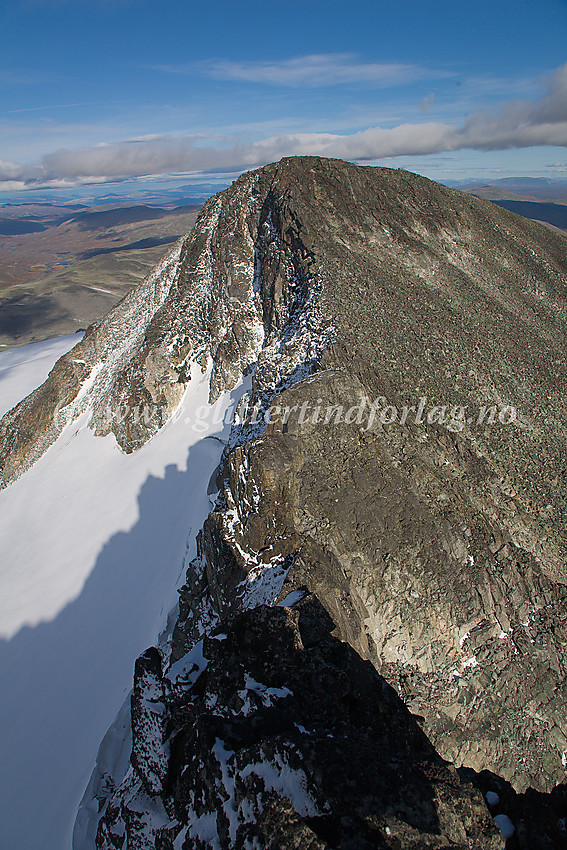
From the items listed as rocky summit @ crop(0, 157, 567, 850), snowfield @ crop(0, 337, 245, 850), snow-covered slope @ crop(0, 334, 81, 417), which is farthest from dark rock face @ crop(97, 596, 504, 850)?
snow-covered slope @ crop(0, 334, 81, 417)

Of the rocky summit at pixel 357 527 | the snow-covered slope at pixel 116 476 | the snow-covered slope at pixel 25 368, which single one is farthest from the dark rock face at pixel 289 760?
the snow-covered slope at pixel 25 368

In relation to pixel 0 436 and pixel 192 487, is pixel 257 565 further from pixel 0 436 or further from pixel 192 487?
pixel 0 436

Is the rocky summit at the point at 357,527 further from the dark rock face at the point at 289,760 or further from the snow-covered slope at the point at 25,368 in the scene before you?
the snow-covered slope at the point at 25,368

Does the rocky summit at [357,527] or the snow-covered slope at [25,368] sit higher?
the rocky summit at [357,527]

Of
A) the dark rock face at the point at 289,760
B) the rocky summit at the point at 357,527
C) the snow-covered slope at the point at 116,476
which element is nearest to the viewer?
the dark rock face at the point at 289,760

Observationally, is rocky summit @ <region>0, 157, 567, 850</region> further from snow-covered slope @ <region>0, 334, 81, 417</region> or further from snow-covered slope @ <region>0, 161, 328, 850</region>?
snow-covered slope @ <region>0, 334, 81, 417</region>

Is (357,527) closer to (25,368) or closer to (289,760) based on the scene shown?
(289,760)

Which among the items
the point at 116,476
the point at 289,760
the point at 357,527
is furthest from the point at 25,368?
the point at 289,760
